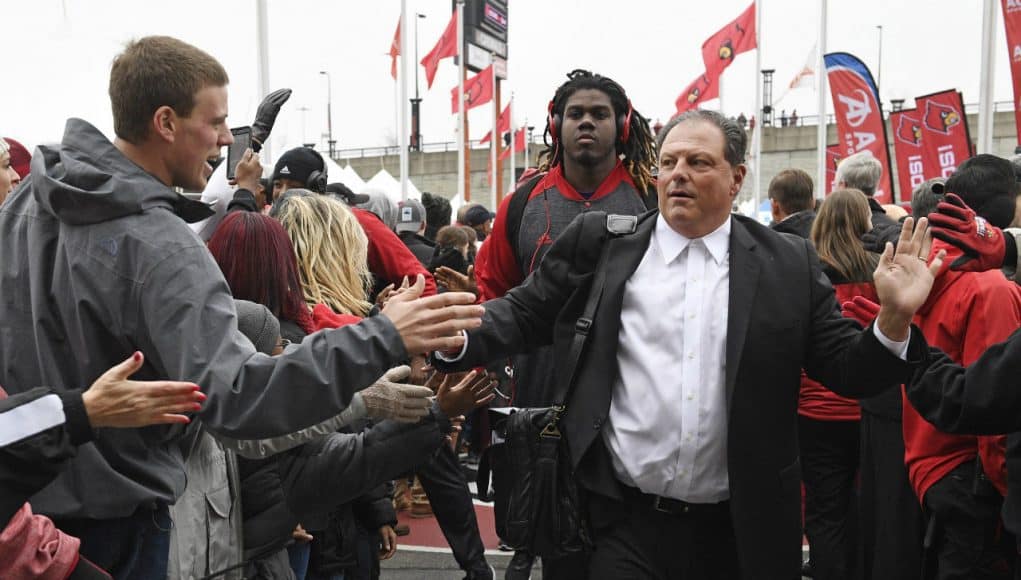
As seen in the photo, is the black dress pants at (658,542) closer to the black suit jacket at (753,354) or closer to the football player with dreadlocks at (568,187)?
the black suit jacket at (753,354)

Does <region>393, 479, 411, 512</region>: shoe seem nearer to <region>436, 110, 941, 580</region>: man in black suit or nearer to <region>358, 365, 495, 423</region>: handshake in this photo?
<region>358, 365, 495, 423</region>: handshake

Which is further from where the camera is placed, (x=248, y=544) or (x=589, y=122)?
(x=589, y=122)

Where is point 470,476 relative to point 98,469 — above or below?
below

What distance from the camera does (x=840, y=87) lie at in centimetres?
1630

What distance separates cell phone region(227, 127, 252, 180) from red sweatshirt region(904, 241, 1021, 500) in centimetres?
296

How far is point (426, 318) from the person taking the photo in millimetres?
2586

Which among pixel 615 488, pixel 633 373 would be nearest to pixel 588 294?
pixel 633 373

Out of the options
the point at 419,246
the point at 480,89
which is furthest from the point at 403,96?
the point at 419,246

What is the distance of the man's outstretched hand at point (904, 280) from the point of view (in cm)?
303

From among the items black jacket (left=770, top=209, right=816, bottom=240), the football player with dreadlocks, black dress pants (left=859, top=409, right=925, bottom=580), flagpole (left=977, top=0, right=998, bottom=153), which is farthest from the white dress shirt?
flagpole (left=977, top=0, right=998, bottom=153)

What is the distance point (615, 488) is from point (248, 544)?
46.1 inches

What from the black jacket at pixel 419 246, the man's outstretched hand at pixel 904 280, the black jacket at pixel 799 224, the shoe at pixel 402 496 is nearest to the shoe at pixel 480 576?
the shoe at pixel 402 496

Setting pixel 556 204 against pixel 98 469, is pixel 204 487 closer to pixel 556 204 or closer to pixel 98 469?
pixel 98 469

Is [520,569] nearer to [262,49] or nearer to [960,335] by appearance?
[960,335]
